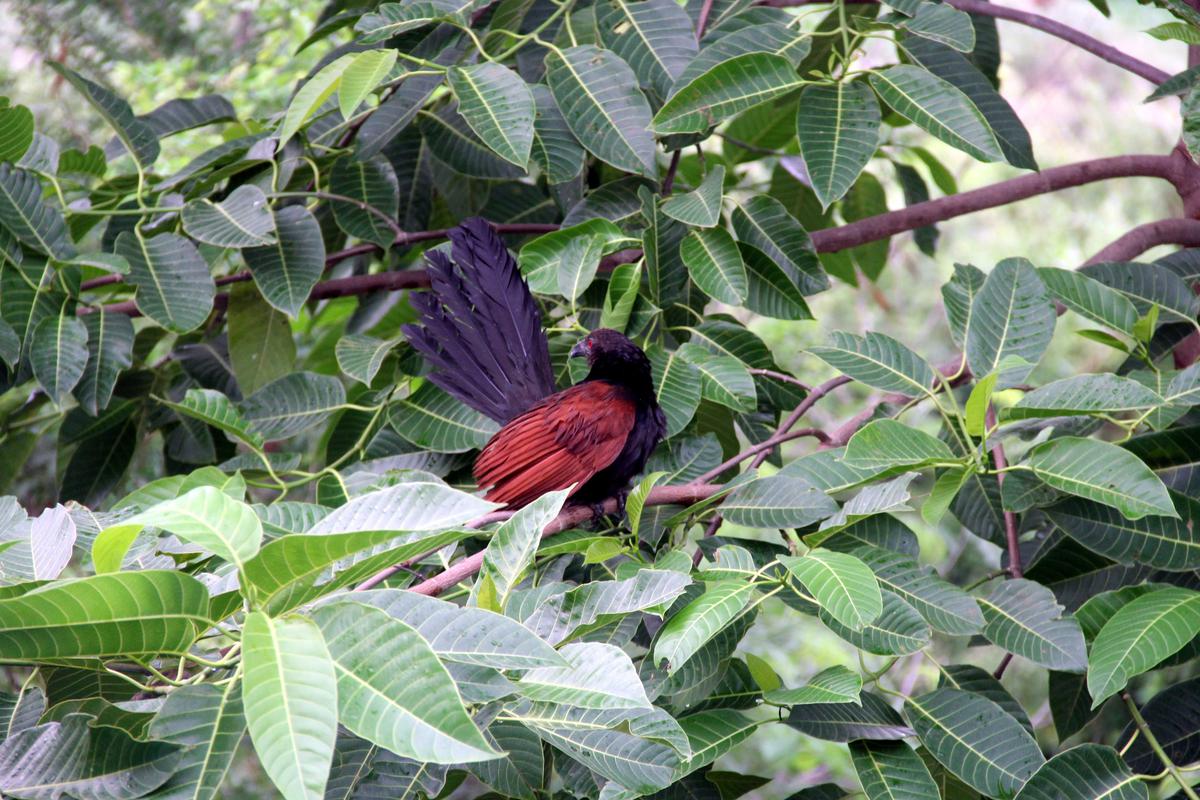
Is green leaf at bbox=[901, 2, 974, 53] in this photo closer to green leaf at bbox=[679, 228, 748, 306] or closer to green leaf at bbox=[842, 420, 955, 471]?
green leaf at bbox=[679, 228, 748, 306]

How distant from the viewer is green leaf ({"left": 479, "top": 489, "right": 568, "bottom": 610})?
1.43 m

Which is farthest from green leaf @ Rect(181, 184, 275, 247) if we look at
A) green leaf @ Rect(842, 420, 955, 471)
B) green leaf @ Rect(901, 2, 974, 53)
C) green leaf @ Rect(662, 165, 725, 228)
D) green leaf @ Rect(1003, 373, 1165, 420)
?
green leaf @ Rect(1003, 373, 1165, 420)

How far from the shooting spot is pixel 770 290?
2475mm

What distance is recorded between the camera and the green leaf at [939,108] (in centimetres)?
204

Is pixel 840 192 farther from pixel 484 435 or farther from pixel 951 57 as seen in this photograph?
pixel 484 435

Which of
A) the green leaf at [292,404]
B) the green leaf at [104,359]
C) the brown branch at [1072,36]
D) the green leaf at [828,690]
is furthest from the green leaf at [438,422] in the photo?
the brown branch at [1072,36]

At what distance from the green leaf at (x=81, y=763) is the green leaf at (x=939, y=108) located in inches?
67.9

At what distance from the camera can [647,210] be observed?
242 centimetres

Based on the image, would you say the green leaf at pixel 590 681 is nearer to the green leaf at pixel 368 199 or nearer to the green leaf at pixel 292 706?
the green leaf at pixel 292 706

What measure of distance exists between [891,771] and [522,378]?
1.36 meters

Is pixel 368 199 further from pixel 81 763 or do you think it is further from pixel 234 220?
pixel 81 763

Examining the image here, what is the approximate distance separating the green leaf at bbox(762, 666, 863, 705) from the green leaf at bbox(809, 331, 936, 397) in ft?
2.00

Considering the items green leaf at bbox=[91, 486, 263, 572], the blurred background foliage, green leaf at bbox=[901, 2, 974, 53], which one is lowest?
the blurred background foliage

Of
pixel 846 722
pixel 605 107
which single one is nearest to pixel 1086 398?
pixel 846 722
